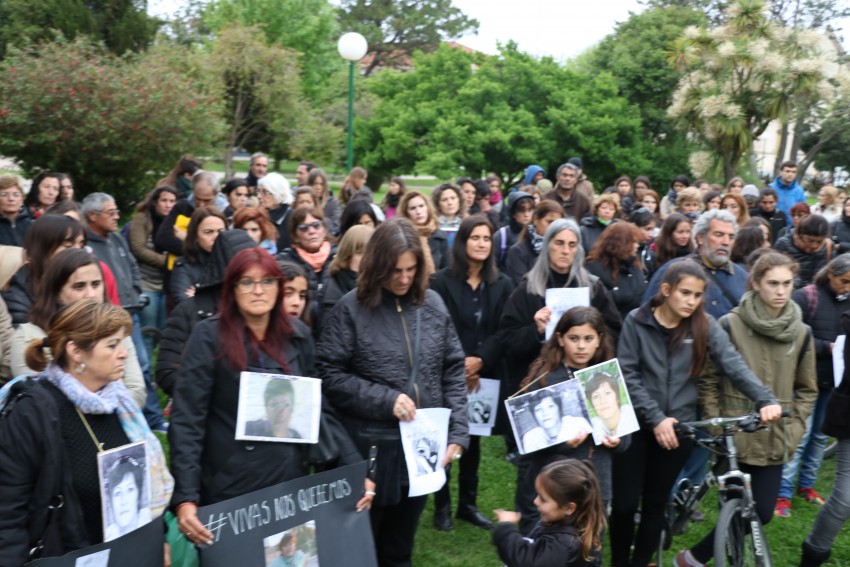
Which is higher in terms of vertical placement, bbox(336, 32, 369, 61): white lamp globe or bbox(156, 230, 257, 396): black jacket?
bbox(336, 32, 369, 61): white lamp globe

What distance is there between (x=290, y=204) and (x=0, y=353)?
557 centimetres

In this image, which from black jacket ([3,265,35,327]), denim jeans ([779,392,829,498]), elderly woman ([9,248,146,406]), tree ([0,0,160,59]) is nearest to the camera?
elderly woman ([9,248,146,406])

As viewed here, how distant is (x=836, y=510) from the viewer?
5129mm

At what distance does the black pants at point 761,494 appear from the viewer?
5.10 metres

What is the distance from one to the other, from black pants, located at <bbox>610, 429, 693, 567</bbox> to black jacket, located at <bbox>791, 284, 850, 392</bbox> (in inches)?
75.0

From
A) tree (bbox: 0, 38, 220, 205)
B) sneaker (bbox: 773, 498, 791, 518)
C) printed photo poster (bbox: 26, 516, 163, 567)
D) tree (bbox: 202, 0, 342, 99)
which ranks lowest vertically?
sneaker (bbox: 773, 498, 791, 518)

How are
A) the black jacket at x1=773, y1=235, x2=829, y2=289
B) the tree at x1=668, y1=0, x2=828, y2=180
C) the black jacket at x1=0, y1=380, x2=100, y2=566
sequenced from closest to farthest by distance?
the black jacket at x1=0, y1=380, x2=100, y2=566, the black jacket at x1=773, y1=235, x2=829, y2=289, the tree at x1=668, y1=0, x2=828, y2=180

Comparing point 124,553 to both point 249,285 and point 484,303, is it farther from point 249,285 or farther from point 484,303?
point 484,303

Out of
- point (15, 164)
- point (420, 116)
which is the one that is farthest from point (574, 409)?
point (420, 116)

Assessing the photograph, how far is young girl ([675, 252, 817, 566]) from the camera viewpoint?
200 inches

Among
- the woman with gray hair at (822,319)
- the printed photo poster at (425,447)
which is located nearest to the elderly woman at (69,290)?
the printed photo poster at (425,447)

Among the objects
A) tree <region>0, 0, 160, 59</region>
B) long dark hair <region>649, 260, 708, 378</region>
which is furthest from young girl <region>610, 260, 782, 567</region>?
tree <region>0, 0, 160, 59</region>

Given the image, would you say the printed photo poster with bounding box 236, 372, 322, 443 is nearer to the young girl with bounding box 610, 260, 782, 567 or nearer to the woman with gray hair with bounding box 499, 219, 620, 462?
the young girl with bounding box 610, 260, 782, 567

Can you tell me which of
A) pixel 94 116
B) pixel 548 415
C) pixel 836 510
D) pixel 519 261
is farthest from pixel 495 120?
pixel 548 415
